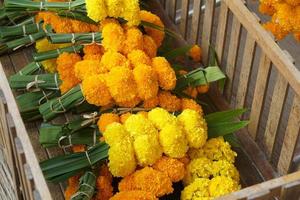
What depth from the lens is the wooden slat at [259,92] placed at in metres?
1.96

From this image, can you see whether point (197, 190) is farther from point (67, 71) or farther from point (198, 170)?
point (67, 71)

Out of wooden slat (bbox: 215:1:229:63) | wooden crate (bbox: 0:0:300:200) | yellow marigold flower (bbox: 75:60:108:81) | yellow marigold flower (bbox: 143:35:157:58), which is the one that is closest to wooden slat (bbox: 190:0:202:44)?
wooden crate (bbox: 0:0:300:200)

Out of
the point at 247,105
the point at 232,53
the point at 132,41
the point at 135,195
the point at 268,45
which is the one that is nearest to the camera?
the point at 135,195

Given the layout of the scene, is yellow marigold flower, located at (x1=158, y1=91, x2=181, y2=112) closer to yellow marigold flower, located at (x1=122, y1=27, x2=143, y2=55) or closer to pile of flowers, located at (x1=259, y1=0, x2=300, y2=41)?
yellow marigold flower, located at (x1=122, y1=27, x2=143, y2=55)

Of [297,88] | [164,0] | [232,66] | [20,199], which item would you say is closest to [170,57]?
[232,66]

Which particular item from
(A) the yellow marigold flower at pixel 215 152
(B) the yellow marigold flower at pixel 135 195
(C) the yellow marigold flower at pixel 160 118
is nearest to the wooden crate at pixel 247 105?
(A) the yellow marigold flower at pixel 215 152

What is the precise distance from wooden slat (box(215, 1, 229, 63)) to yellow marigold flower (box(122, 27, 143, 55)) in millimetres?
325

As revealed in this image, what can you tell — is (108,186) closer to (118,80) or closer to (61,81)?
(118,80)

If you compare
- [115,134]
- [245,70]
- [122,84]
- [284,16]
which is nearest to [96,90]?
[122,84]

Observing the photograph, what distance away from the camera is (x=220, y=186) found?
1.74 metres

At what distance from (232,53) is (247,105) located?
23 cm

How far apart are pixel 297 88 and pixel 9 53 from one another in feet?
3.89

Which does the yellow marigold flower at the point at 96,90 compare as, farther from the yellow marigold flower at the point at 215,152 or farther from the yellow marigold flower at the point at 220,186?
the yellow marigold flower at the point at 220,186

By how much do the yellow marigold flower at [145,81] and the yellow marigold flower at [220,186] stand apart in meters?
0.35
